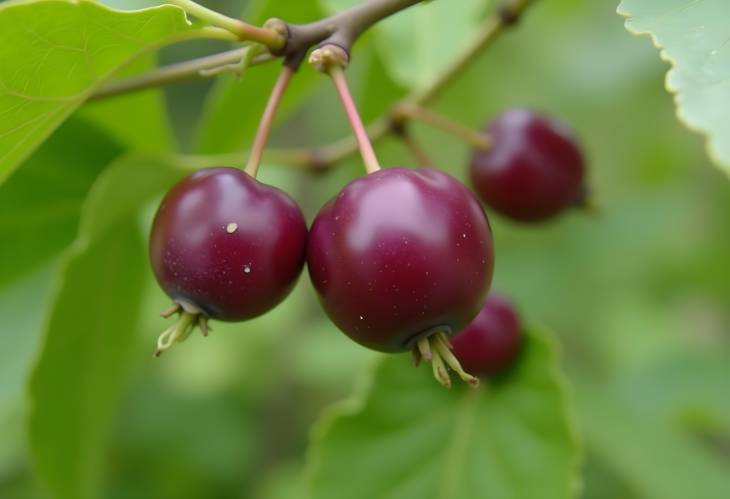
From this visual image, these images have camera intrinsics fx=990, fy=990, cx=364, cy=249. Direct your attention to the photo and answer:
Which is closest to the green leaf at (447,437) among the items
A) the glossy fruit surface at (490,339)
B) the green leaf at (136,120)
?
the glossy fruit surface at (490,339)

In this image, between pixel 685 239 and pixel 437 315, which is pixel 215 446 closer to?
pixel 685 239

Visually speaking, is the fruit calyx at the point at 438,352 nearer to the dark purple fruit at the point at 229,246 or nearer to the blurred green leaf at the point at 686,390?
the dark purple fruit at the point at 229,246

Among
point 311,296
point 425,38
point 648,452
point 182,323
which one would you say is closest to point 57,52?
point 182,323

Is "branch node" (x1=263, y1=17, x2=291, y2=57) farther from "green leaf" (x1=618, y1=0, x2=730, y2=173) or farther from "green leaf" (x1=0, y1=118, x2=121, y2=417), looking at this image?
"green leaf" (x1=0, y1=118, x2=121, y2=417)

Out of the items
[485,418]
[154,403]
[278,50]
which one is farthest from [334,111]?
[278,50]

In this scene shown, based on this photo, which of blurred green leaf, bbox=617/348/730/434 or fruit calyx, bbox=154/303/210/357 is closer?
fruit calyx, bbox=154/303/210/357

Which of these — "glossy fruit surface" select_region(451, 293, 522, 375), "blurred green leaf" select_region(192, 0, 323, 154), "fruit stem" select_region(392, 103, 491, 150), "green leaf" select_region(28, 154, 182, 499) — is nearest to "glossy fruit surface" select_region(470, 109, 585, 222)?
"fruit stem" select_region(392, 103, 491, 150)

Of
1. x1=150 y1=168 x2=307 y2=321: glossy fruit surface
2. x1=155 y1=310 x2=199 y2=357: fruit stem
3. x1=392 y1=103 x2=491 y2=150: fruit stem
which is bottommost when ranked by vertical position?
x1=392 y1=103 x2=491 y2=150: fruit stem
